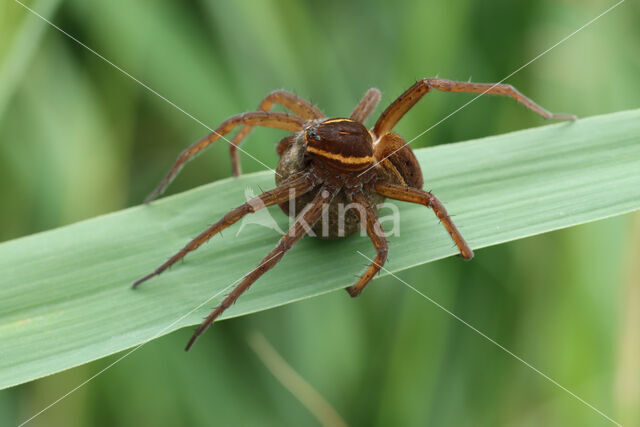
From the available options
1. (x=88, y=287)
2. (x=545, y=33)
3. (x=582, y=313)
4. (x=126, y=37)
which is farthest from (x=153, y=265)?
(x=545, y=33)

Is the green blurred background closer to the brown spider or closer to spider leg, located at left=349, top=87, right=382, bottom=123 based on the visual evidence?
spider leg, located at left=349, top=87, right=382, bottom=123

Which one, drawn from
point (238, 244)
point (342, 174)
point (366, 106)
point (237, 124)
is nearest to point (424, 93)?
point (366, 106)

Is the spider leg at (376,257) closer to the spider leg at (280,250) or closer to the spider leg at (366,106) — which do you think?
the spider leg at (280,250)

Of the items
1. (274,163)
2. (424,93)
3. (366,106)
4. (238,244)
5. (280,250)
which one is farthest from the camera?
(274,163)

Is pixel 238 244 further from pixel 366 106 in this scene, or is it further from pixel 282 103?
pixel 366 106

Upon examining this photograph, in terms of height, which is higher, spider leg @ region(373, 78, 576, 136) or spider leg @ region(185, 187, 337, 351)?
spider leg @ region(373, 78, 576, 136)

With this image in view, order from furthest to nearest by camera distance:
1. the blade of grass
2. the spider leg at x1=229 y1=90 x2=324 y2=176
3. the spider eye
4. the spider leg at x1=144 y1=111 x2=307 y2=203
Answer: the spider leg at x1=229 y1=90 x2=324 y2=176 < the spider leg at x1=144 y1=111 x2=307 y2=203 < the spider eye < the blade of grass

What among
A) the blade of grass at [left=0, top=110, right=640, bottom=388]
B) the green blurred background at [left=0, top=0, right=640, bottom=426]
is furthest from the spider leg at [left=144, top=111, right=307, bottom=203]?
the green blurred background at [left=0, top=0, right=640, bottom=426]
